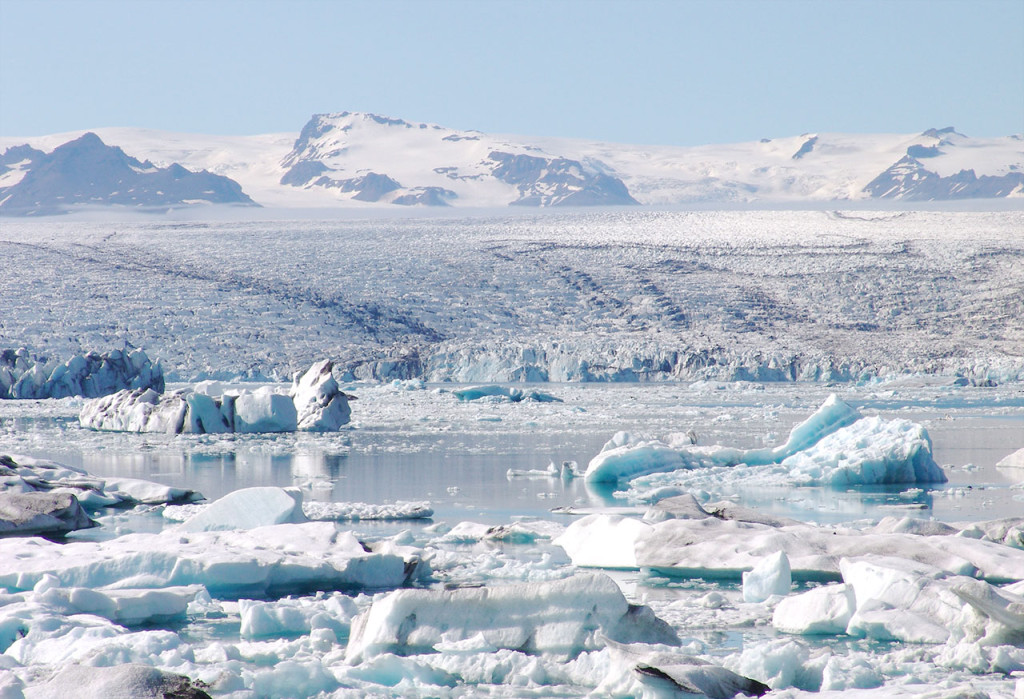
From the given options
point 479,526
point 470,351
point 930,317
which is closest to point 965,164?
point 930,317

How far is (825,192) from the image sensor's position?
119750mm

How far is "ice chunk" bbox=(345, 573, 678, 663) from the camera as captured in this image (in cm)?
372

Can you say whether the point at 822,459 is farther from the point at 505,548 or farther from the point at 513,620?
the point at 513,620

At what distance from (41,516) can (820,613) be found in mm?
4876

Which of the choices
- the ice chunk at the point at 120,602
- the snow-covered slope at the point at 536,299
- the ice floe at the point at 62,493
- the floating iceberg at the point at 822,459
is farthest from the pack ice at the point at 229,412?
the snow-covered slope at the point at 536,299

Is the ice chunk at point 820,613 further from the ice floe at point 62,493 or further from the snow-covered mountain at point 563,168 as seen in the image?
the snow-covered mountain at point 563,168

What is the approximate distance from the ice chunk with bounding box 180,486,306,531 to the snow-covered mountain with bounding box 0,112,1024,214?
103m

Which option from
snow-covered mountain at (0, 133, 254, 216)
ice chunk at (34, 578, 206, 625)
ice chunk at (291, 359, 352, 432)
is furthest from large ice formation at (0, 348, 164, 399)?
snow-covered mountain at (0, 133, 254, 216)

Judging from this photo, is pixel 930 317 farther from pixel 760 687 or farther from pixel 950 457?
pixel 760 687

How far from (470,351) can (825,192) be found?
97.4 m

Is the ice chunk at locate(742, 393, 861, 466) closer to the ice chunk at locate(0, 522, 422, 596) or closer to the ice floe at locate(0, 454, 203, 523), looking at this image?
the ice floe at locate(0, 454, 203, 523)

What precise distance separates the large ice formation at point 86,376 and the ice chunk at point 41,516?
50.7 ft

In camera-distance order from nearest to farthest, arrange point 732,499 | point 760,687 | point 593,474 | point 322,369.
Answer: point 760,687 < point 732,499 < point 593,474 < point 322,369

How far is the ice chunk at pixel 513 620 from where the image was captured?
12.2 feet
